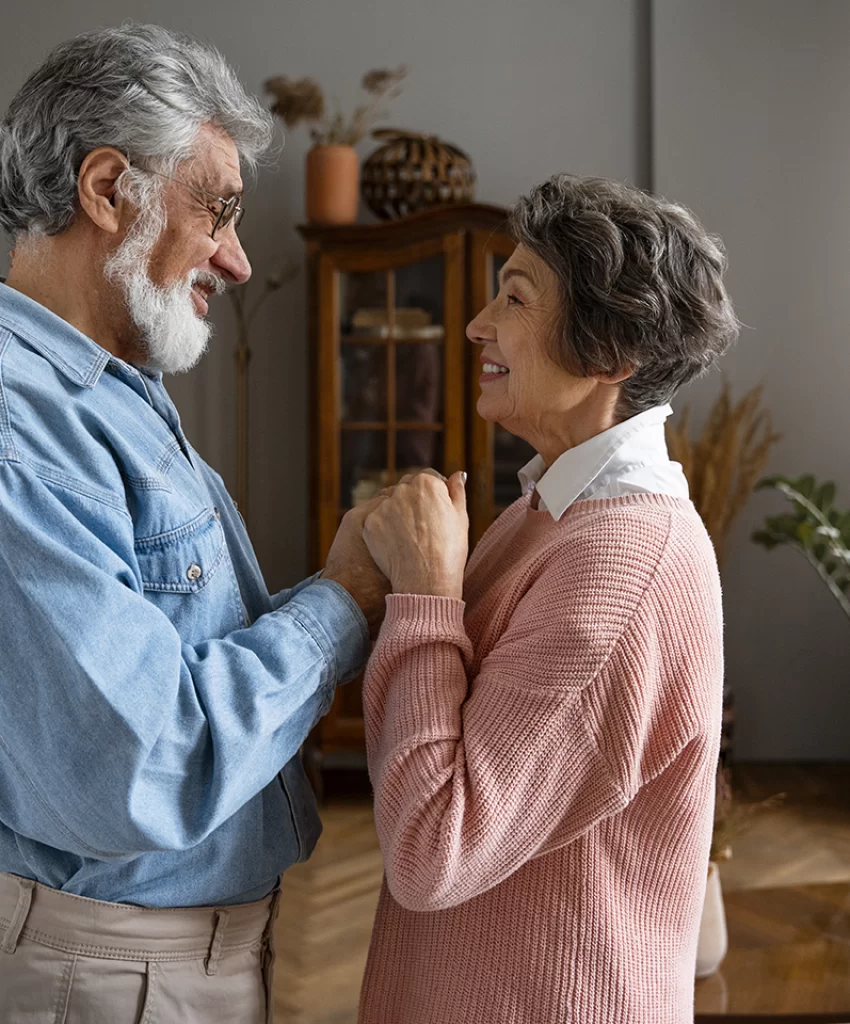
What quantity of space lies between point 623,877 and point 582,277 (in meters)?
0.70

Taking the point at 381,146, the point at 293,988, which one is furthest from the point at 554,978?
the point at 381,146

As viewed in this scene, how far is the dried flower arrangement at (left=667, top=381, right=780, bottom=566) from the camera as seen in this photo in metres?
4.21

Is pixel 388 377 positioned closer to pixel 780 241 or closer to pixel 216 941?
pixel 780 241

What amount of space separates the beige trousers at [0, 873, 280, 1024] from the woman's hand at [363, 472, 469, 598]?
1.45 feet

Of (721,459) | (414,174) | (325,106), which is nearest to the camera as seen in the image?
(721,459)

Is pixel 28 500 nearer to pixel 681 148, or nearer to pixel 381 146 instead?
pixel 381 146

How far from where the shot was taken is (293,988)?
9.26ft

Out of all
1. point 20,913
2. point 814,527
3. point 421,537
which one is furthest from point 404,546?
point 814,527

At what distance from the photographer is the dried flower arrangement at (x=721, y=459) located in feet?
13.8

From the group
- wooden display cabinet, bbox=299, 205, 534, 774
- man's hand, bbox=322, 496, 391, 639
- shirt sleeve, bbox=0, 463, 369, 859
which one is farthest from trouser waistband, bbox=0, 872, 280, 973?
wooden display cabinet, bbox=299, 205, 534, 774

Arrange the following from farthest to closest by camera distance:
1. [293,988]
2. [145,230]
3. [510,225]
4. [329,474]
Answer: [329,474] < [293,988] < [510,225] < [145,230]

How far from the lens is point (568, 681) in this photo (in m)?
1.11

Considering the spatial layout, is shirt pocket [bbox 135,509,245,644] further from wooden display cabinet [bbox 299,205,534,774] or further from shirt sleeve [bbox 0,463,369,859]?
wooden display cabinet [bbox 299,205,534,774]

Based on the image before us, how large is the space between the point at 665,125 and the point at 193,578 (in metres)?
4.19
